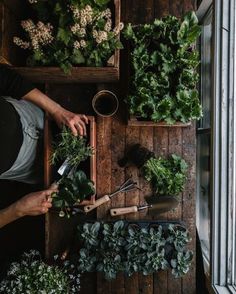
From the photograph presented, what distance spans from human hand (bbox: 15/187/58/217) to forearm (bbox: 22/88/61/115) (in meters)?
0.45

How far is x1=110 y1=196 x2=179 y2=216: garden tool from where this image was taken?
2354 mm

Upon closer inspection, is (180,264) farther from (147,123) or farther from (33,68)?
(33,68)

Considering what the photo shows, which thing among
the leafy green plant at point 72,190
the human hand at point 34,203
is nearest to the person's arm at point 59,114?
the leafy green plant at point 72,190

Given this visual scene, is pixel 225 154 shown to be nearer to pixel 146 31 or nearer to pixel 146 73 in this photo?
pixel 146 73

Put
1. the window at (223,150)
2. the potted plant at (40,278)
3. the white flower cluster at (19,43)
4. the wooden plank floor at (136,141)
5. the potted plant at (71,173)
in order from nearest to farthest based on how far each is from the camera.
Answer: the white flower cluster at (19,43) < the potted plant at (71,173) < the potted plant at (40,278) < the window at (223,150) < the wooden plank floor at (136,141)

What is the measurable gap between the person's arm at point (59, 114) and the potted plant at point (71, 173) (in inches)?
1.5

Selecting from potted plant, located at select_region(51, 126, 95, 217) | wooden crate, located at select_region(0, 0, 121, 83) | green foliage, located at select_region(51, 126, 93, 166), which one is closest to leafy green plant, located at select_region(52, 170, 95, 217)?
potted plant, located at select_region(51, 126, 95, 217)

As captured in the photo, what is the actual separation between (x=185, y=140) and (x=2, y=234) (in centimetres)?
177

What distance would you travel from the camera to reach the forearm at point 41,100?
2.01 meters

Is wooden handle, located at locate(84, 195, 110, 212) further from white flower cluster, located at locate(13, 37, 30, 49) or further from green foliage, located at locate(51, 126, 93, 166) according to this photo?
white flower cluster, located at locate(13, 37, 30, 49)

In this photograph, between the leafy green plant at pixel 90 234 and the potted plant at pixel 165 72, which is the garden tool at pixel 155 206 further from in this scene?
the potted plant at pixel 165 72

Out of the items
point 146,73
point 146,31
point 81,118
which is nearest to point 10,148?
point 81,118

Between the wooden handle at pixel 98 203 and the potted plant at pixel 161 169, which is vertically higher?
the potted plant at pixel 161 169

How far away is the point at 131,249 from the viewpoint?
7.37 ft
